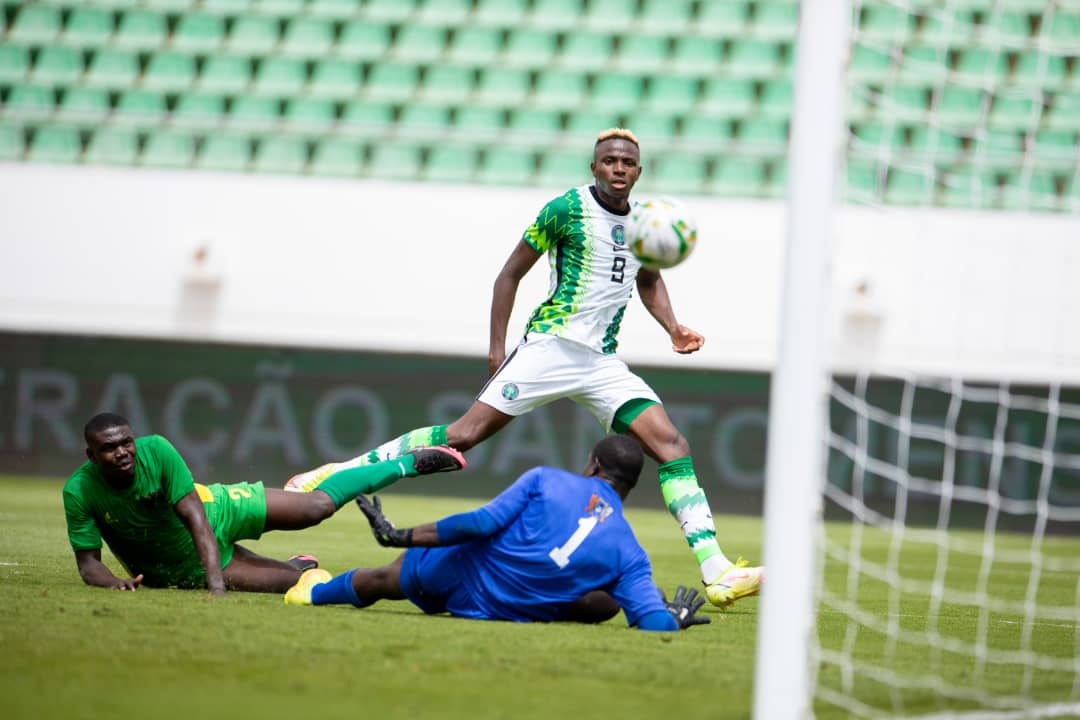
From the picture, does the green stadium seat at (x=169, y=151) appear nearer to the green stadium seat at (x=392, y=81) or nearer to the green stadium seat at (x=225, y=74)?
the green stadium seat at (x=225, y=74)

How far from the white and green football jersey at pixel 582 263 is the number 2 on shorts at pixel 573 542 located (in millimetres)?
1355

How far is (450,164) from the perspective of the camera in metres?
16.9

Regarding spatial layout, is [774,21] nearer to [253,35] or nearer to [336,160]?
[336,160]

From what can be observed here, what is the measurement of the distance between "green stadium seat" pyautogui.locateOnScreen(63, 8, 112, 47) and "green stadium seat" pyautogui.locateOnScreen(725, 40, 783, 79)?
821 cm

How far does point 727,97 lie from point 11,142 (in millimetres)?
9103

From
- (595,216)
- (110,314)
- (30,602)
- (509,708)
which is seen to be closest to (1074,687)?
(509,708)

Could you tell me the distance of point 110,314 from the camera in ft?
50.0

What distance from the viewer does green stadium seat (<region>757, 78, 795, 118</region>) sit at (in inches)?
687

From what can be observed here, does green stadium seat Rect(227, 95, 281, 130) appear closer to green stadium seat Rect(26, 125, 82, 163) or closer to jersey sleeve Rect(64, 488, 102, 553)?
green stadium seat Rect(26, 125, 82, 163)

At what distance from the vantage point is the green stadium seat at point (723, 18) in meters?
17.7

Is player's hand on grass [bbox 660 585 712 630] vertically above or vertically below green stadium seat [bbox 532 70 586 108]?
below

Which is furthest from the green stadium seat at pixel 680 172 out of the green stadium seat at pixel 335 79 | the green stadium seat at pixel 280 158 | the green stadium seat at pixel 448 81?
the green stadium seat at pixel 280 158

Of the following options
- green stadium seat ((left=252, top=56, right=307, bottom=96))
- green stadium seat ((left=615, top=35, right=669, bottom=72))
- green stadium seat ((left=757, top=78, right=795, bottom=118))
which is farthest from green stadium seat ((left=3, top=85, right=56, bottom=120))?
green stadium seat ((left=757, top=78, right=795, bottom=118))

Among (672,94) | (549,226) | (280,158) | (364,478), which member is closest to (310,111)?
(280,158)
